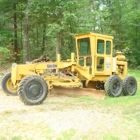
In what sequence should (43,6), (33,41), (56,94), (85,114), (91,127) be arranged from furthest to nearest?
(33,41), (43,6), (56,94), (85,114), (91,127)

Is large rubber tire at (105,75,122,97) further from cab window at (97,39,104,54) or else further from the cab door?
cab window at (97,39,104,54)

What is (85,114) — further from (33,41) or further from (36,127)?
(33,41)

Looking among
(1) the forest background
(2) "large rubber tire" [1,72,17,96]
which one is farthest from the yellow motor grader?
(1) the forest background

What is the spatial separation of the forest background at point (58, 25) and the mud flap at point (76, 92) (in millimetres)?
4371

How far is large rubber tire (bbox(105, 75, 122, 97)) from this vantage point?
7.85 metres

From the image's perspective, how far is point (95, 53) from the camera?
7.91m

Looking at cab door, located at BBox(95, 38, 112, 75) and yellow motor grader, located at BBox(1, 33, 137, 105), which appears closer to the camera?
yellow motor grader, located at BBox(1, 33, 137, 105)

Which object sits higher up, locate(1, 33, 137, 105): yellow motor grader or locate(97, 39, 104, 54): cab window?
locate(97, 39, 104, 54): cab window

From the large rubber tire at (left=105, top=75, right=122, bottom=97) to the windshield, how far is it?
4.25 feet

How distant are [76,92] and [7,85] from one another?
2.51 m

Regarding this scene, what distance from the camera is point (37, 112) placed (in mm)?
5211

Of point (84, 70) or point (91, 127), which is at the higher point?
point (84, 70)

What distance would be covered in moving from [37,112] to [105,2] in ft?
64.0

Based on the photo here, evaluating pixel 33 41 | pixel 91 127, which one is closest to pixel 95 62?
pixel 91 127
